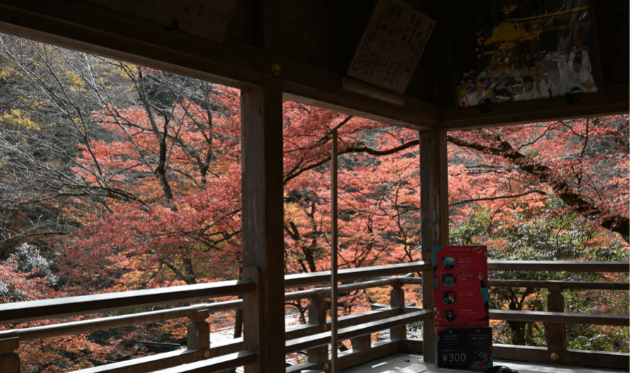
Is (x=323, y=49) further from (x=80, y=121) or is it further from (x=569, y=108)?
(x=80, y=121)

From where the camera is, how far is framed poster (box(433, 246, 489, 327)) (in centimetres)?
383

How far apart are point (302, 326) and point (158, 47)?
2362 mm

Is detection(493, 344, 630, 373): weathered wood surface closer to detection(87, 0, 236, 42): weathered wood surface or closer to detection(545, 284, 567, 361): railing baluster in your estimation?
detection(545, 284, 567, 361): railing baluster

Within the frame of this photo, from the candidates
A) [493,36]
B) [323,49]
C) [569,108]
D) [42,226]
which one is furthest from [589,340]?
[42,226]

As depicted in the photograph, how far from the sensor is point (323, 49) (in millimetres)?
3400

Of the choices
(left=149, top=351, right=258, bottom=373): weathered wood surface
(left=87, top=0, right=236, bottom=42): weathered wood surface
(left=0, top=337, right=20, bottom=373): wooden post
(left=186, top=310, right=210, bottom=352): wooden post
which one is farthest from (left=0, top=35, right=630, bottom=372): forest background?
(left=0, top=337, right=20, bottom=373): wooden post

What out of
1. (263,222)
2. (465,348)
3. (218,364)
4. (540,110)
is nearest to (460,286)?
(465,348)

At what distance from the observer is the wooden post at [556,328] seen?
4227 mm

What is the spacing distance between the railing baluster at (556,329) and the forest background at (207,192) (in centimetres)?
257

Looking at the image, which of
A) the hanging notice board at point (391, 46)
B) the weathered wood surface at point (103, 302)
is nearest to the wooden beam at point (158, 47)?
the hanging notice board at point (391, 46)

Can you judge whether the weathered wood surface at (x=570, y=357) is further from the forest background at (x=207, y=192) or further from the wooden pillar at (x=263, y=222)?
the forest background at (x=207, y=192)

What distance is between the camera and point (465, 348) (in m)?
3.72

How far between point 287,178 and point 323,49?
3372 millimetres

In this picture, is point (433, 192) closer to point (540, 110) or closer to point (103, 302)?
point (540, 110)
